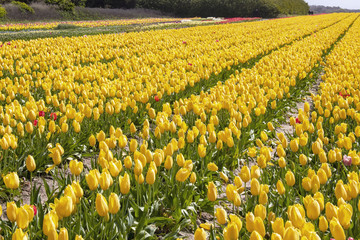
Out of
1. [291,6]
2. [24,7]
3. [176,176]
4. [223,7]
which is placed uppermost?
[291,6]

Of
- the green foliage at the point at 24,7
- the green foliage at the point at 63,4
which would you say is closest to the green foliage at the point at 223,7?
the green foliage at the point at 63,4

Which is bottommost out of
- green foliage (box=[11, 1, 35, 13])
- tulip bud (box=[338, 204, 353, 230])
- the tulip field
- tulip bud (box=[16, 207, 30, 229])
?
the tulip field

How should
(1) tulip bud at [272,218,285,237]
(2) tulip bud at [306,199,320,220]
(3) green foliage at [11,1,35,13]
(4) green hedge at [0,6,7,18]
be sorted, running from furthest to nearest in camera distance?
(3) green foliage at [11,1,35,13], (4) green hedge at [0,6,7,18], (2) tulip bud at [306,199,320,220], (1) tulip bud at [272,218,285,237]

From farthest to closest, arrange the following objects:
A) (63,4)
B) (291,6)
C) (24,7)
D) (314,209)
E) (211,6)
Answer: (291,6), (211,6), (63,4), (24,7), (314,209)

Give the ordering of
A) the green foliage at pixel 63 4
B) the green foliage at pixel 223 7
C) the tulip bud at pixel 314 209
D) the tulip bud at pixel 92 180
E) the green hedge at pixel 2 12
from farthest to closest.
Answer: the green foliage at pixel 223 7, the green foliage at pixel 63 4, the green hedge at pixel 2 12, the tulip bud at pixel 92 180, the tulip bud at pixel 314 209

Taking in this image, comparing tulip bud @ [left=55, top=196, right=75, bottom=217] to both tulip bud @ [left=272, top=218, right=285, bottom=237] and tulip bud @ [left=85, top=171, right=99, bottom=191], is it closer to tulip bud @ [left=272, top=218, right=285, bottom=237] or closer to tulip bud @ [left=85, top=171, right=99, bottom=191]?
tulip bud @ [left=85, top=171, right=99, bottom=191]

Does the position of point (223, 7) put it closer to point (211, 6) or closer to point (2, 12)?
point (211, 6)

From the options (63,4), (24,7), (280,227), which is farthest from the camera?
(63,4)

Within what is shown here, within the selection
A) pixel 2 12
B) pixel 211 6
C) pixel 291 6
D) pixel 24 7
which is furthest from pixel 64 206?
pixel 291 6

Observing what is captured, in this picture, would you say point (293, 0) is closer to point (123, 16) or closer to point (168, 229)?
point (123, 16)

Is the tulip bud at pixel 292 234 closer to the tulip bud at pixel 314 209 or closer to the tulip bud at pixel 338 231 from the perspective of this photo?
the tulip bud at pixel 338 231

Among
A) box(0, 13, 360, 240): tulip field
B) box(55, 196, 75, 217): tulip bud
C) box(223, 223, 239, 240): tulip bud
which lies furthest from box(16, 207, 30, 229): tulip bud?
box(223, 223, 239, 240): tulip bud

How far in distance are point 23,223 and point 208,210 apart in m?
1.68

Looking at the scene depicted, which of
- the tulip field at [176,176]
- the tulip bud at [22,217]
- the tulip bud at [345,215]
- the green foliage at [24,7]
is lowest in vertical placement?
the tulip field at [176,176]
